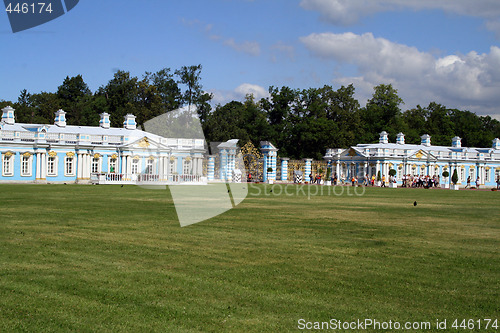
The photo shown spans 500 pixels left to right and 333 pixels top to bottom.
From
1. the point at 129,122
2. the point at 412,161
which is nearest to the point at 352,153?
the point at 412,161

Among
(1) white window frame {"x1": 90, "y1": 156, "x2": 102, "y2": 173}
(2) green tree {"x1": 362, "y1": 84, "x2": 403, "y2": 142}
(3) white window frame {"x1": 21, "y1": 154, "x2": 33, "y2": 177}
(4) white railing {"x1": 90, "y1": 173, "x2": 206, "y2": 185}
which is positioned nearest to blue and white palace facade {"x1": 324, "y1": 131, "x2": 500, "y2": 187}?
(2) green tree {"x1": 362, "y1": 84, "x2": 403, "y2": 142}

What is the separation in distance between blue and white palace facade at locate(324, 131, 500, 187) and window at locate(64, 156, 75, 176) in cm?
2864

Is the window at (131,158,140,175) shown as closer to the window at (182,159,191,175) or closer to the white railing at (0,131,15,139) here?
the window at (182,159,191,175)

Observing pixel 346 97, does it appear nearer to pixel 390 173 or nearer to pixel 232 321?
pixel 390 173

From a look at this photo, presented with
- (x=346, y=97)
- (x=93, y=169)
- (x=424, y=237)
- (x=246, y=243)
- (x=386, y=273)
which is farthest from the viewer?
(x=346, y=97)

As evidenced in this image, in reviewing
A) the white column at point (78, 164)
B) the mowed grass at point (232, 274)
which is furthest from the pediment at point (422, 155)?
the mowed grass at point (232, 274)

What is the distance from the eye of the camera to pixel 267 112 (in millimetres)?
77375

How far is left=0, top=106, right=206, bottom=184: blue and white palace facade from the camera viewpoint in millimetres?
46844

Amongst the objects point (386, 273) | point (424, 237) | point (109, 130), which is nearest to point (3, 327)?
point (386, 273)

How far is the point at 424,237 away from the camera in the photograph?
13.1 metres

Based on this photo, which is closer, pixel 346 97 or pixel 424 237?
pixel 424 237

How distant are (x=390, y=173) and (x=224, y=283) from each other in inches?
2026

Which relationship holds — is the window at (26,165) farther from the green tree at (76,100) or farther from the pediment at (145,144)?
the green tree at (76,100)

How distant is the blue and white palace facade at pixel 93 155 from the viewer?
4684 centimetres
